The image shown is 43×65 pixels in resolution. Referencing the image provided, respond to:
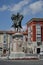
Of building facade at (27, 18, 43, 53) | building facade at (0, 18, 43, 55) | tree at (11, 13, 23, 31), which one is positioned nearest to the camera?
tree at (11, 13, 23, 31)

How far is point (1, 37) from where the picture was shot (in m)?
79.5

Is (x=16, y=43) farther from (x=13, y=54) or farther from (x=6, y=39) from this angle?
(x=6, y=39)

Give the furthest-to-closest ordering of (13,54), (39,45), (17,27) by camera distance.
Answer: (39,45)
(17,27)
(13,54)

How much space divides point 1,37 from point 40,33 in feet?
37.2

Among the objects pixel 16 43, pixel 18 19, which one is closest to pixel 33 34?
pixel 18 19

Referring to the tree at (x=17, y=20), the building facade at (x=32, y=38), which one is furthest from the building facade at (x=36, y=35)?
the tree at (x=17, y=20)

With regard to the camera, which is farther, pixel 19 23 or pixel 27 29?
pixel 27 29

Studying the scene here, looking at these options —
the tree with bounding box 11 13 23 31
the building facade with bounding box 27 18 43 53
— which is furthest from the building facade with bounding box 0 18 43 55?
the tree with bounding box 11 13 23 31

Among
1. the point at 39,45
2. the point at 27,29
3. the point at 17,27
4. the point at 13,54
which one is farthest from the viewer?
the point at 27,29

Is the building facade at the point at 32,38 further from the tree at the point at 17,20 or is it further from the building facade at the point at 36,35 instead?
the tree at the point at 17,20

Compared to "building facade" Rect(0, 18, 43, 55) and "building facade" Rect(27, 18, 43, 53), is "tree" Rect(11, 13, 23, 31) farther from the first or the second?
"building facade" Rect(27, 18, 43, 53)

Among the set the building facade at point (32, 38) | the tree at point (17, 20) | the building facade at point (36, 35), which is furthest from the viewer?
the building facade at point (36, 35)

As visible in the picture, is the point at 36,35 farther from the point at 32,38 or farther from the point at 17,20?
the point at 17,20

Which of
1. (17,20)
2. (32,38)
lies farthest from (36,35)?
(17,20)
